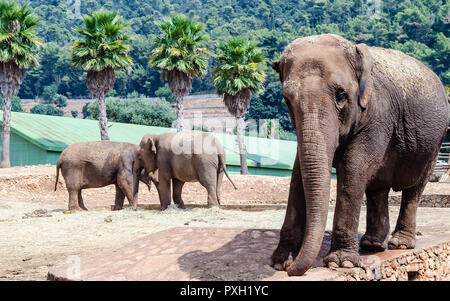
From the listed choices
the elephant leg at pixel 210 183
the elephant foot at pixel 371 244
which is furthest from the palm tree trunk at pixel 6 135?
the elephant foot at pixel 371 244

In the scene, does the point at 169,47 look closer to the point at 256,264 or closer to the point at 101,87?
the point at 101,87

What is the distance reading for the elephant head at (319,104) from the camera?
19.2 feet

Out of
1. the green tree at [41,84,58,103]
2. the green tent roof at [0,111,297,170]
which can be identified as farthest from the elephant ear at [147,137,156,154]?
the green tree at [41,84,58,103]

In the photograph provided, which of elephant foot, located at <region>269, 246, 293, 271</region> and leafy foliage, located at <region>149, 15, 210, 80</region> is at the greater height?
leafy foliage, located at <region>149, 15, 210, 80</region>

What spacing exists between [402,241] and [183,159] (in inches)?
390

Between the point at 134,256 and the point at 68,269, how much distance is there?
0.85 m

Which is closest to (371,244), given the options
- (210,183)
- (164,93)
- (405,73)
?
(405,73)

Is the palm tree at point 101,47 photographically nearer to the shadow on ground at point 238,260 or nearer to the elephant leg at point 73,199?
the elephant leg at point 73,199

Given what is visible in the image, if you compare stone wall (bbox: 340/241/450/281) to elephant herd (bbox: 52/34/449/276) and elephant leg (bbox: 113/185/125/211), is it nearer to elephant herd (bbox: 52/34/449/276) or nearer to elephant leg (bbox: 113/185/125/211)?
elephant herd (bbox: 52/34/449/276)

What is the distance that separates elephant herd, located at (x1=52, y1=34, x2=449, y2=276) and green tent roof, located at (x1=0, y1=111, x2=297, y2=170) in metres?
30.3

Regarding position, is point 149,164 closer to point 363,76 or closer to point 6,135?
point 363,76

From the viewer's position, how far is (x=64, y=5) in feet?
655

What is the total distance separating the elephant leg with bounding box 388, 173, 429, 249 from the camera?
799 centimetres
